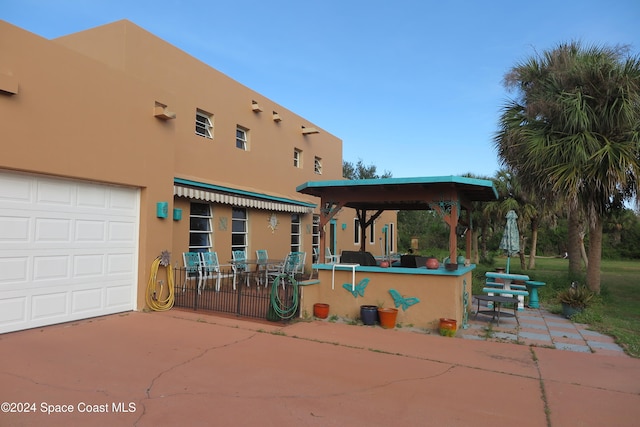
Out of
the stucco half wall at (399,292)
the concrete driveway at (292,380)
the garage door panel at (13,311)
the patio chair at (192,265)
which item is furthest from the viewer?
the patio chair at (192,265)

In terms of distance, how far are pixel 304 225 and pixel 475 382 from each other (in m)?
12.2

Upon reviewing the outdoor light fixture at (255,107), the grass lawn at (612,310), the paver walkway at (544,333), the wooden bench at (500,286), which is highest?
the outdoor light fixture at (255,107)

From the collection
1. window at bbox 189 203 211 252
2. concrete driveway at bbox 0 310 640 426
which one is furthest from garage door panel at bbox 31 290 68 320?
window at bbox 189 203 211 252

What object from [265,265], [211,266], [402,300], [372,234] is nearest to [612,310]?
[402,300]

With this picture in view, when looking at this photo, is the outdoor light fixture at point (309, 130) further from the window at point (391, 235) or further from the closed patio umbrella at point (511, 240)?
the window at point (391, 235)

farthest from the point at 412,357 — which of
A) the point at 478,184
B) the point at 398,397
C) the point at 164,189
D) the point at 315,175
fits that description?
the point at 315,175

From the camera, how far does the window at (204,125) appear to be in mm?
12471

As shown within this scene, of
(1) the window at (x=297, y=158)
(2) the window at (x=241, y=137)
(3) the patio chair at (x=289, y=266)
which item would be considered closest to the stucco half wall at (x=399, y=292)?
(3) the patio chair at (x=289, y=266)

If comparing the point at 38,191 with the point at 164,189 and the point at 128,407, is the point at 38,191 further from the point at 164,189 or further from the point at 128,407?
the point at 128,407

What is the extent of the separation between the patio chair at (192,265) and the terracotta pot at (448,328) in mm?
5791

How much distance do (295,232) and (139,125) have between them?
29.0 ft

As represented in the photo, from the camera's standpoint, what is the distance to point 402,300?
27.1ft

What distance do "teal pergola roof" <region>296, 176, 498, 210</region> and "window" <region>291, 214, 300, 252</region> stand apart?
21.4ft

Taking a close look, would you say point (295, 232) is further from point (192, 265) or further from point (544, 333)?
point (544, 333)
